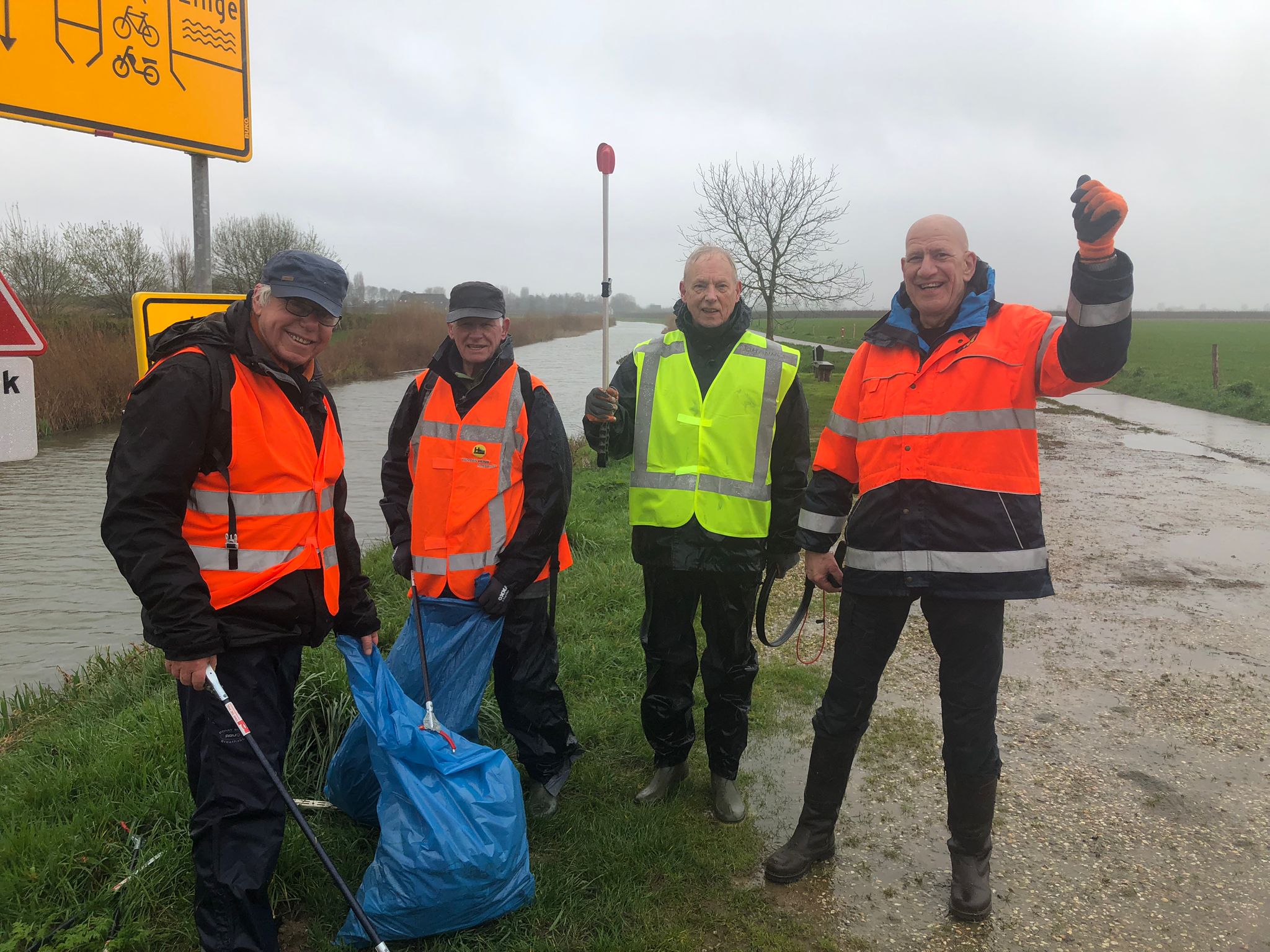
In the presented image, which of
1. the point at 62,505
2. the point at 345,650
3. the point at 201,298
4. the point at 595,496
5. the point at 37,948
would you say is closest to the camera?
the point at 37,948

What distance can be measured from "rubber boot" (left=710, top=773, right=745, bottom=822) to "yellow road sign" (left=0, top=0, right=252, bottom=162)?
3.44 meters

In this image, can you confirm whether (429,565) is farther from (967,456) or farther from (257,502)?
(967,456)

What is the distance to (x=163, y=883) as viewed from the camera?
8.73 ft

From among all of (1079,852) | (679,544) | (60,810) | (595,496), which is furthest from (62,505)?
(1079,852)

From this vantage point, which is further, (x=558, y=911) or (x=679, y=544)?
(x=679, y=544)

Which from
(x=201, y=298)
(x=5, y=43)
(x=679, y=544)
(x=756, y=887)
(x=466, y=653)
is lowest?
(x=756, y=887)

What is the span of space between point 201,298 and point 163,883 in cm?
209

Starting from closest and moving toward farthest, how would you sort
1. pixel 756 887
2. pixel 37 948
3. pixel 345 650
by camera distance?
pixel 37 948 < pixel 345 650 < pixel 756 887

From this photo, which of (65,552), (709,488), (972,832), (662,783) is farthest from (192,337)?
(65,552)

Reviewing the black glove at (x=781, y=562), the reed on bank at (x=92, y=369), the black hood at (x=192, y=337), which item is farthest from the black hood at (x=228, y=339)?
the reed on bank at (x=92, y=369)

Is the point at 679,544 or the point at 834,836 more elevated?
the point at 679,544

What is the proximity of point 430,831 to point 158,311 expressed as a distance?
6.79ft

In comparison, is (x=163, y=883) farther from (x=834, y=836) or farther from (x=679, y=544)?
(x=834, y=836)

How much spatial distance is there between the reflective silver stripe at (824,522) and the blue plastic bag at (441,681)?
4.00 feet
